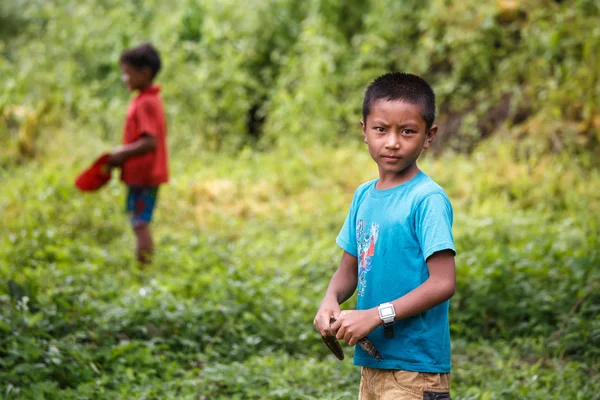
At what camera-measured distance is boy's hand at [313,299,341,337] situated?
236 cm

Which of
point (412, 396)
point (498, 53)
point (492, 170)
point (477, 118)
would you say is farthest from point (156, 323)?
point (498, 53)

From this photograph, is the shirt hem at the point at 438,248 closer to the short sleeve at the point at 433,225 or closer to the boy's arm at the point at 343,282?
the short sleeve at the point at 433,225

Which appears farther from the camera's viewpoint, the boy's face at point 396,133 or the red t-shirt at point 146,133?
the red t-shirt at point 146,133

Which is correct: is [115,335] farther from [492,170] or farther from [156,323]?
[492,170]

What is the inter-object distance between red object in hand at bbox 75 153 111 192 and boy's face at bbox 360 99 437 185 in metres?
4.22

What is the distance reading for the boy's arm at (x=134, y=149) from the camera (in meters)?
6.03

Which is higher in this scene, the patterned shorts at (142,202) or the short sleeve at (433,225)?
the patterned shorts at (142,202)

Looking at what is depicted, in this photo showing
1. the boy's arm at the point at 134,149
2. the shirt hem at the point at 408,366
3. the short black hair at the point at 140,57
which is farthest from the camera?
the short black hair at the point at 140,57

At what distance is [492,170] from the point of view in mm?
8133

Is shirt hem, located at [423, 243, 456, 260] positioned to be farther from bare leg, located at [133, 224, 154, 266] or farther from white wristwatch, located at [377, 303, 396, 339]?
bare leg, located at [133, 224, 154, 266]

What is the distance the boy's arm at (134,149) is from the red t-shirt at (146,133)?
0.04 metres

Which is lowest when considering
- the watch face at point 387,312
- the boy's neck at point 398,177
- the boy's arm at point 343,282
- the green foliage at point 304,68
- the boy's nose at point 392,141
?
the watch face at point 387,312

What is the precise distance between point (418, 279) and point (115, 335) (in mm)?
2497

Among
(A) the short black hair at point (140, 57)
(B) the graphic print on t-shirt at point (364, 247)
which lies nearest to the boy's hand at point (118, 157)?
(A) the short black hair at point (140, 57)
